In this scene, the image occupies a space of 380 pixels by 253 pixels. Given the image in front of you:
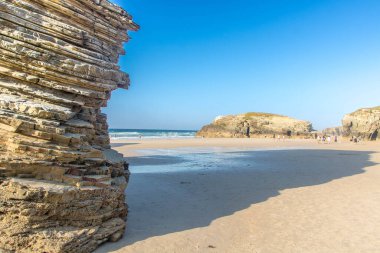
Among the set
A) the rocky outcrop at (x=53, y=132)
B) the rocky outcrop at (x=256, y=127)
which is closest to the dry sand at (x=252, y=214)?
the rocky outcrop at (x=53, y=132)

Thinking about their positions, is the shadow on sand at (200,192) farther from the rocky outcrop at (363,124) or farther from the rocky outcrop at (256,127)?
the rocky outcrop at (256,127)

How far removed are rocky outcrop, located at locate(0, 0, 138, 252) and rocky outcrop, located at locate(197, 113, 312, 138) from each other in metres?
86.9

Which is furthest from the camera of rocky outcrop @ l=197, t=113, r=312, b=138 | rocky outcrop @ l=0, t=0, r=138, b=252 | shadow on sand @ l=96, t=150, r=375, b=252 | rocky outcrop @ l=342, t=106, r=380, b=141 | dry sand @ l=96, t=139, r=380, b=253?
rocky outcrop @ l=197, t=113, r=312, b=138

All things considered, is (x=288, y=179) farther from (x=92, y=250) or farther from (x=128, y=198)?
(x=92, y=250)

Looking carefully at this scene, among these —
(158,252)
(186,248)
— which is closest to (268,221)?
(186,248)

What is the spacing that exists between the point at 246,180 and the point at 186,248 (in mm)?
10322

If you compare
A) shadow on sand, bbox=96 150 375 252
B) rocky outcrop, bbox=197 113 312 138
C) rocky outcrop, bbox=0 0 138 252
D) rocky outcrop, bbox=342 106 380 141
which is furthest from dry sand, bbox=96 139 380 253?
rocky outcrop, bbox=197 113 312 138

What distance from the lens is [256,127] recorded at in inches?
3839

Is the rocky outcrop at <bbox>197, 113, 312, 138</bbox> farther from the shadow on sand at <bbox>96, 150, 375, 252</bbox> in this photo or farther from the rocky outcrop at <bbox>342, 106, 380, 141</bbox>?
the shadow on sand at <bbox>96, 150, 375, 252</bbox>

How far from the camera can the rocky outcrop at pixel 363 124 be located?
7162 centimetres

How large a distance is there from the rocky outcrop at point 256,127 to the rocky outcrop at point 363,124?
15.8 metres

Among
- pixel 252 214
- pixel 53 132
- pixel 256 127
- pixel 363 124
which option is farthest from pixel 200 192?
pixel 256 127

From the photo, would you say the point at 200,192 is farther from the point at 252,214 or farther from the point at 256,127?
the point at 256,127

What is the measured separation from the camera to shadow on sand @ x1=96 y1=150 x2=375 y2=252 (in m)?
10.7
